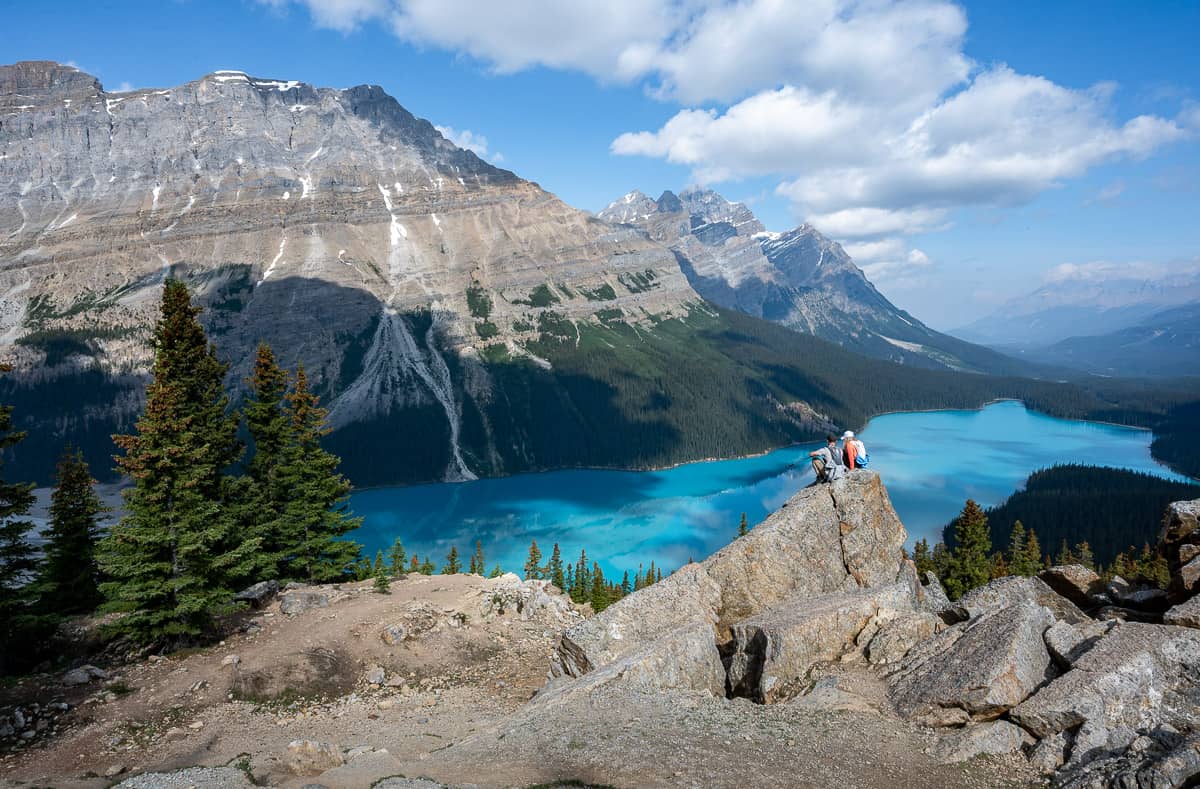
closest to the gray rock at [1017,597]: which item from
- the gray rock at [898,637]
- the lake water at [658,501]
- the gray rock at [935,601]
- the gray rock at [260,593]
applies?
the gray rock at [935,601]

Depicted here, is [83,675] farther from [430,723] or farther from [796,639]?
[796,639]

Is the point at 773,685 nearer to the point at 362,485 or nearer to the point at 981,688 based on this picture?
the point at 981,688

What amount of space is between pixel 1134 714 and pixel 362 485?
6642 inches

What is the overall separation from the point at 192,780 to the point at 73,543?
2681cm

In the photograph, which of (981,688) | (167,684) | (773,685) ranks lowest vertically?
(167,684)

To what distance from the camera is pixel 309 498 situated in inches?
1391

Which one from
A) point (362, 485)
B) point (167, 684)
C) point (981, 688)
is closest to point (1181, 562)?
point (981, 688)

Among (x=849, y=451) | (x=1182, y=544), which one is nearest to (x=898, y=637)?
(x=849, y=451)

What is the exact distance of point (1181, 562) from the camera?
1848 cm

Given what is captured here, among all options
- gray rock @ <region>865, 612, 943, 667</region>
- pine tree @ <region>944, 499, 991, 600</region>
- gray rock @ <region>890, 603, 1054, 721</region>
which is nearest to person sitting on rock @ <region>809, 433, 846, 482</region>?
gray rock @ <region>865, 612, 943, 667</region>

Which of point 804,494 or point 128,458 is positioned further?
point 804,494

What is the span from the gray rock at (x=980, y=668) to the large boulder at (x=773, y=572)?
5.52 metres

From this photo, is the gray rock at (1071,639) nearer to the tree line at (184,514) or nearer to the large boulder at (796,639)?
the large boulder at (796,639)

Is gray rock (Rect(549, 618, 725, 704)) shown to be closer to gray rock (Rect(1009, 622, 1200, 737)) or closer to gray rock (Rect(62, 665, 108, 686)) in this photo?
gray rock (Rect(1009, 622, 1200, 737))
